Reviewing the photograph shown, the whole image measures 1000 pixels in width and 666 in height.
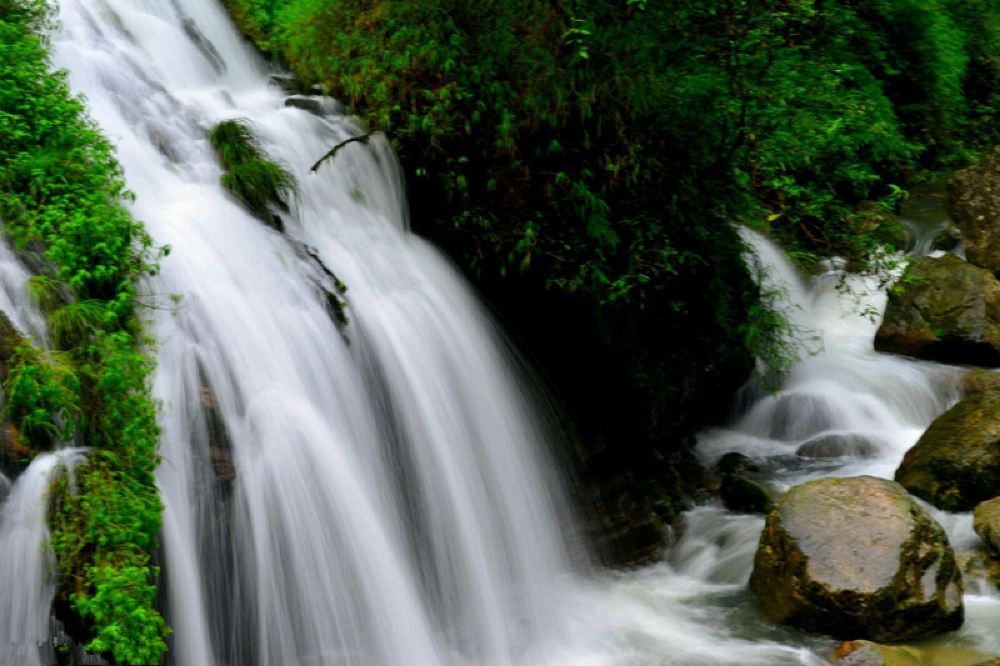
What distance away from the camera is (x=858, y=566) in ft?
17.5

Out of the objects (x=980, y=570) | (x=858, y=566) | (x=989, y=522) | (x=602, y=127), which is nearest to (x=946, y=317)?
(x=989, y=522)

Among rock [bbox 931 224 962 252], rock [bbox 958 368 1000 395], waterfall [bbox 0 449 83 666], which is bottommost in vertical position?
rock [bbox 958 368 1000 395]

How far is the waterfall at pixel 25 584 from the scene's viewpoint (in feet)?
11.6

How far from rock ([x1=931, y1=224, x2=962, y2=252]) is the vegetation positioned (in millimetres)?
8883

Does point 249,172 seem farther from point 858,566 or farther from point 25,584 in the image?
point 858,566

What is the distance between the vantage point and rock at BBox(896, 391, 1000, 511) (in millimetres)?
6598

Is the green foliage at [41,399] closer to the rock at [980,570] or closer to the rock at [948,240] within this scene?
the rock at [980,570]

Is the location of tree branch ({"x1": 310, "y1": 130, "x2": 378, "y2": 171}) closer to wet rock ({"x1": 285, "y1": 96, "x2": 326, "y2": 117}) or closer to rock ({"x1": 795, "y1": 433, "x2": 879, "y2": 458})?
wet rock ({"x1": 285, "y1": 96, "x2": 326, "y2": 117})

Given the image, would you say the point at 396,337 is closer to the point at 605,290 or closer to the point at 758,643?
the point at 605,290

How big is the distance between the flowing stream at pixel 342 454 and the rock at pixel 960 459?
0.20 meters

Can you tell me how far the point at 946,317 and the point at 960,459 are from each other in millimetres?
2875

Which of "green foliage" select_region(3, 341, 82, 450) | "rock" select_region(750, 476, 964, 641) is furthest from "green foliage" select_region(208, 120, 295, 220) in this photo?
"rock" select_region(750, 476, 964, 641)

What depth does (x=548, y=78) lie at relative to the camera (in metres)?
6.77

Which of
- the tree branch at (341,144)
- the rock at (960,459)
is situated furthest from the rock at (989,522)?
the tree branch at (341,144)
